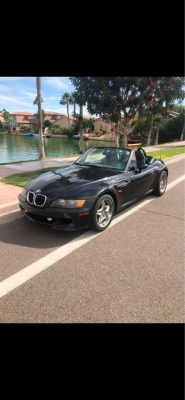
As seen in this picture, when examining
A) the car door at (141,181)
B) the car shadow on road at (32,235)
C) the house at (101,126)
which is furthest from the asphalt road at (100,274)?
the house at (101,126)

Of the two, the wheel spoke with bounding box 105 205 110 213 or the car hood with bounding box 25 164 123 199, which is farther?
the wheel spoke with bounding box 105 205 110 213

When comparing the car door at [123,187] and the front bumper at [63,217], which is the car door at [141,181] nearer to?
the car door at [123,187]

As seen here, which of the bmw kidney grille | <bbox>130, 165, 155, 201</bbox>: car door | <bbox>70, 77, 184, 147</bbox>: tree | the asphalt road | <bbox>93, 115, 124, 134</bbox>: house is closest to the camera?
the asphalt road

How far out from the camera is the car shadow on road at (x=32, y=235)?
139 inches

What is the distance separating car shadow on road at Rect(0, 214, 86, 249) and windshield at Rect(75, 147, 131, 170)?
1498 millimetres

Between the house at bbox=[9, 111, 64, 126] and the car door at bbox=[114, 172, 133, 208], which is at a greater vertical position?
the house at bbox=[9, 111, 64, 126]

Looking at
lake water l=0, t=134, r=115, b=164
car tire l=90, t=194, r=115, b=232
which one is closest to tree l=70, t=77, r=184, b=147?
car tire l=90, t=194, r=115, b=232

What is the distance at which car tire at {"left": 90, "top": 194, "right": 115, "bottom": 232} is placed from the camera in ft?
12.4

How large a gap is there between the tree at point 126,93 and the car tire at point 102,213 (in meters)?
8.07

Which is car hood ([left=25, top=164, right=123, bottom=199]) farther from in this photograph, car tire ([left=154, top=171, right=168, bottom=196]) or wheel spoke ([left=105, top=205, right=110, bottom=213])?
car tire ([left=154, top=171, right=168, bottom=196])

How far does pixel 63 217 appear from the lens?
11.5 feet
